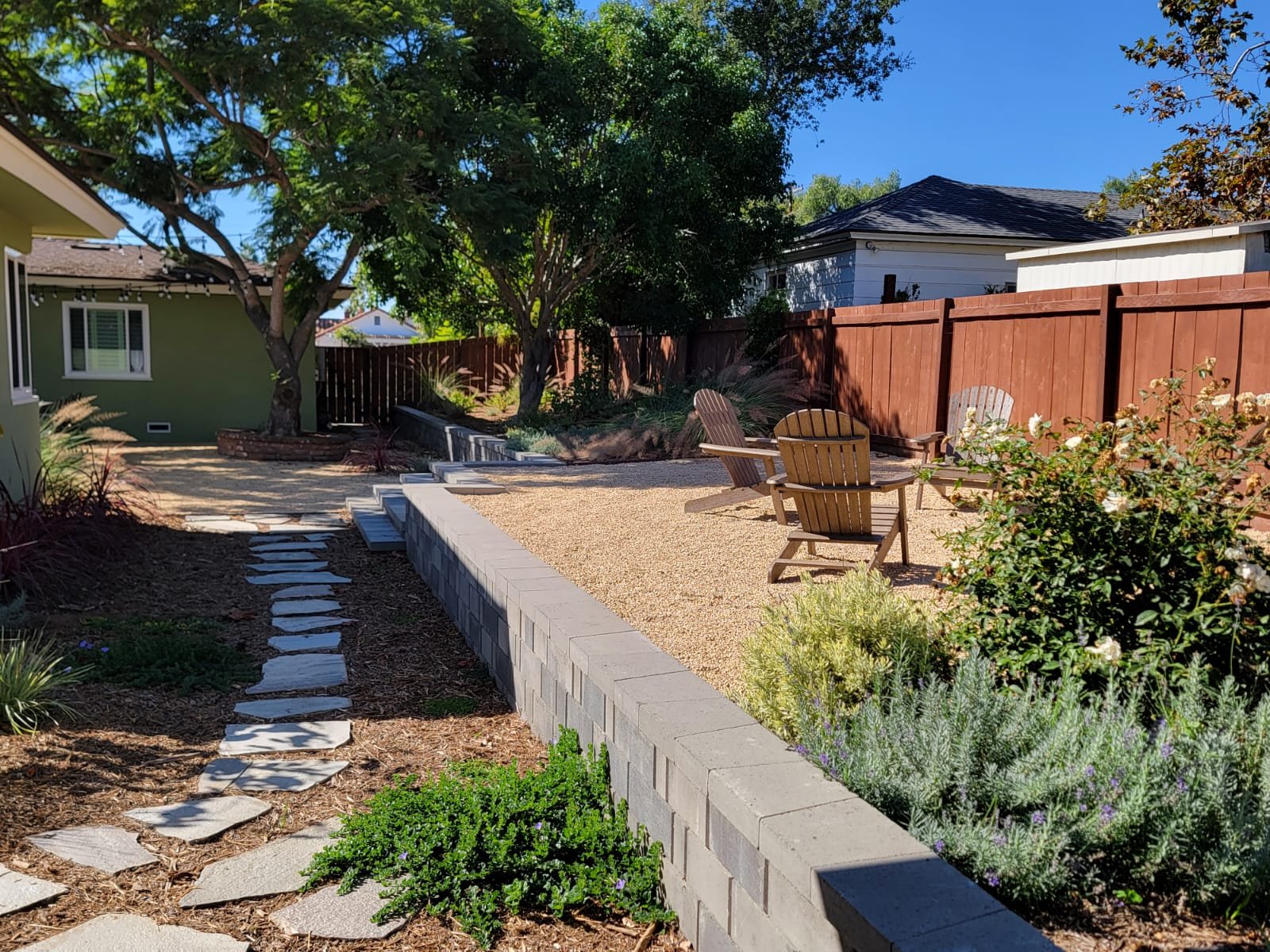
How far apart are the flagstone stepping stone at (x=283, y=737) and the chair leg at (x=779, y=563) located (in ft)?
6.99

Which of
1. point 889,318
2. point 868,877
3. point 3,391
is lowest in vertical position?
point 868,877

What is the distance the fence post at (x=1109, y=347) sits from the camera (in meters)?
8.12

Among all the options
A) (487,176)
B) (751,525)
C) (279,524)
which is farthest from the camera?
(487,176)

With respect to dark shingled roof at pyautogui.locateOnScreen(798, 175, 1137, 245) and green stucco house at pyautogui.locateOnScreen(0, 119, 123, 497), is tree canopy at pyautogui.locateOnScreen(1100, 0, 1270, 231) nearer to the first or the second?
dark shingled roof at pyautogui.locateOnScreen(798, 175, 1137, 245)

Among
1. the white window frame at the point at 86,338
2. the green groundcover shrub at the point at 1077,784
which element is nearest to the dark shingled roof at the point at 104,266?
the white window frame at the point at 86,338

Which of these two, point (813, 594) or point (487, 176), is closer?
point (813, 594)

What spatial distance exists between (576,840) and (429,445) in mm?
13978

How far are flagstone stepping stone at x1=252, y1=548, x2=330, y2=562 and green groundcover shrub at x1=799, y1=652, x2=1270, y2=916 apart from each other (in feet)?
18.6

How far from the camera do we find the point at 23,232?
8523 millimetres

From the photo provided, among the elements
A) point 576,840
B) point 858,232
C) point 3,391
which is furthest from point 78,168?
point 576,840

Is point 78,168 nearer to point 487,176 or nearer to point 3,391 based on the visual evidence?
point 487,176

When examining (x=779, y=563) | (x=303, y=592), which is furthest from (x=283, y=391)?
(x=779, y=563)

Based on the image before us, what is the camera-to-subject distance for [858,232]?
50.4ft

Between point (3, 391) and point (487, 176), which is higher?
point (487, 176)
